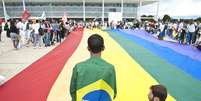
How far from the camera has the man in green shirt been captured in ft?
9.07

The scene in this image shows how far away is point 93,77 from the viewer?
2.77 m

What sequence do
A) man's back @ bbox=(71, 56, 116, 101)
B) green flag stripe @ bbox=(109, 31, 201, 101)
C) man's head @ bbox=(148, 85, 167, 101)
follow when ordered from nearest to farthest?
man's back @ bbox=(71, 56, 116, 101) < man's head @ bbox=(148, 85, 167, 101) < green flag stripe @ bbox=(109, 31, 201, 101)

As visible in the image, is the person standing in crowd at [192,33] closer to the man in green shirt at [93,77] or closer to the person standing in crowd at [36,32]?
the person standing in crowd at [36,32]

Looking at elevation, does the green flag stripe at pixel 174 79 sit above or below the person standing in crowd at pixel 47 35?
below

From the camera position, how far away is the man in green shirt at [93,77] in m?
2.77

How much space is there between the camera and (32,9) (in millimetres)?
74875

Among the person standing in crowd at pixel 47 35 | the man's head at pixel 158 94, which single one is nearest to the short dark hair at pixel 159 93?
the man's head at pixel 158 94

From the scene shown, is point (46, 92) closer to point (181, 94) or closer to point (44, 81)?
point (44, 81)

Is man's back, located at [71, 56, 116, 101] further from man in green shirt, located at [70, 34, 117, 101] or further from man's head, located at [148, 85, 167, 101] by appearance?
man's head, located at [148, 85, 167, 101]

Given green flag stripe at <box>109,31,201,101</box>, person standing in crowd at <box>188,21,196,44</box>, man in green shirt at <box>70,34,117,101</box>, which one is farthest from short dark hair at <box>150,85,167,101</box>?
person standing in crowd at <box>188,21,196,44</box>

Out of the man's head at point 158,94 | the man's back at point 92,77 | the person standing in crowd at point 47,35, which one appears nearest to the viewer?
the man's back at point 92,77

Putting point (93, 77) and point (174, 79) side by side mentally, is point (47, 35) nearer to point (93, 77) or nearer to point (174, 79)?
point (174, 79)

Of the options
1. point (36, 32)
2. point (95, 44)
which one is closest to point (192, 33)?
point (36, 32)

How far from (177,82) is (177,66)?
2.44 meters
